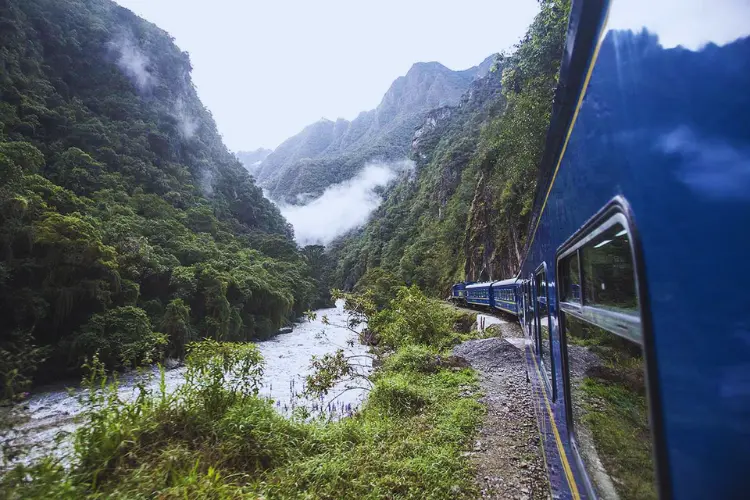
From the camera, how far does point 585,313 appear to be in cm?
166

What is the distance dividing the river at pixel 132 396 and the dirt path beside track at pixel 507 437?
314cm

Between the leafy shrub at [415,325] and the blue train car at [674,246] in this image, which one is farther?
Answer: the leafy shrub at [415,325]

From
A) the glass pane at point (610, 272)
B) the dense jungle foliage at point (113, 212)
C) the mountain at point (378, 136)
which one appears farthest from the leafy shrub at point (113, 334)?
the mountain at point (378, 136)

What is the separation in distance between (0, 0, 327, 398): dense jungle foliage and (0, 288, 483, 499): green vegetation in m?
0.77

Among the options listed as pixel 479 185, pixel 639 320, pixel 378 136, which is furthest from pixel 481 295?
pixel 378 136

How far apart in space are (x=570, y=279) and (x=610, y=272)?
878mm

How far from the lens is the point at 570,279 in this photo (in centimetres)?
208

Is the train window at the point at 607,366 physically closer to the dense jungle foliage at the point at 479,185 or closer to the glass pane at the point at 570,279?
the glass pane at the point at 570,279

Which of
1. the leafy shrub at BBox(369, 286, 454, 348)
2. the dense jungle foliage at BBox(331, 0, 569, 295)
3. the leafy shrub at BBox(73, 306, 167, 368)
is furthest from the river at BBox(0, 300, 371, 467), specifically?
the dense jungle foliage at BBox(331, 0, 569, 295)

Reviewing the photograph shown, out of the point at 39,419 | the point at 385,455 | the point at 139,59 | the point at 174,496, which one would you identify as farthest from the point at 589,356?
the point at 139,59

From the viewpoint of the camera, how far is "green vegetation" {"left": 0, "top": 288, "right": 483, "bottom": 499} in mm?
3559

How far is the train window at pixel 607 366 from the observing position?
102 cm

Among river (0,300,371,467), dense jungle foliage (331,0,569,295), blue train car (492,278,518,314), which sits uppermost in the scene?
dense jungle foliage (331,0,569,295)

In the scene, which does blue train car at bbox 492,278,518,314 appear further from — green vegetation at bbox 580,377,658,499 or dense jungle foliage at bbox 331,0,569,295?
green vegetation at bbox 580,377,658,499
